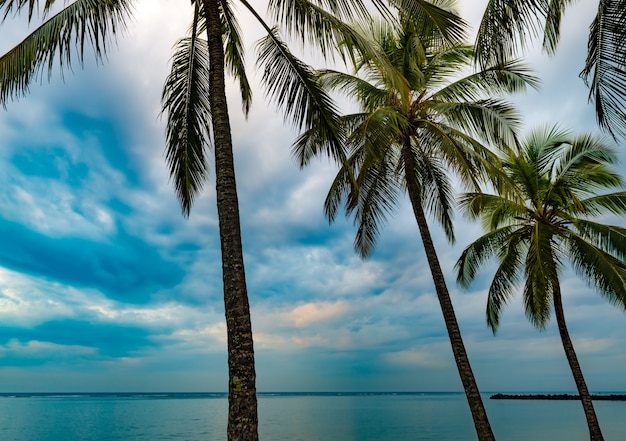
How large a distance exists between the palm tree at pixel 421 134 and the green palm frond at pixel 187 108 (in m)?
2.67

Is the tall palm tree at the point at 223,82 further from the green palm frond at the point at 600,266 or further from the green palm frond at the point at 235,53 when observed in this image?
the green palm frond at the point at 600,266

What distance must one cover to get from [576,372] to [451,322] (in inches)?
228

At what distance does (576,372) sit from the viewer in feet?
45.5

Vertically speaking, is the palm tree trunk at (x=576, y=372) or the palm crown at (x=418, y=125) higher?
the palm crown at (x=418, y=125)

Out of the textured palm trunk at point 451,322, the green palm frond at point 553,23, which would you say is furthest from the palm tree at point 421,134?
the green palm frond at point 553,23

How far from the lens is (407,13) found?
25.5ft

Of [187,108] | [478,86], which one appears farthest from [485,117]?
[187,108]

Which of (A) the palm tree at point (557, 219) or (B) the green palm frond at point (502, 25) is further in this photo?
(A) the palm tree at point (557, 219)

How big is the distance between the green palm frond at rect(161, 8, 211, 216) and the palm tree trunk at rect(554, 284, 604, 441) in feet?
35.8

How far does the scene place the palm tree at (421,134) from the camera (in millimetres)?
10820

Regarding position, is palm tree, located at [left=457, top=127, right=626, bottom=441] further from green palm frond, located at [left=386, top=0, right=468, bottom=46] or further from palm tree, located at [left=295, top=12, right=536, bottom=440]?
green palm frond, located at [left=386, top=0, right=468, bottom=46]

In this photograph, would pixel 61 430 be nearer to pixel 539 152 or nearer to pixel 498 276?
pixel 498 276

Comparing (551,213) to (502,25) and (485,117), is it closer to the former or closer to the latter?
(485,117)

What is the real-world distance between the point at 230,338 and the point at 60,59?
16.5ft
